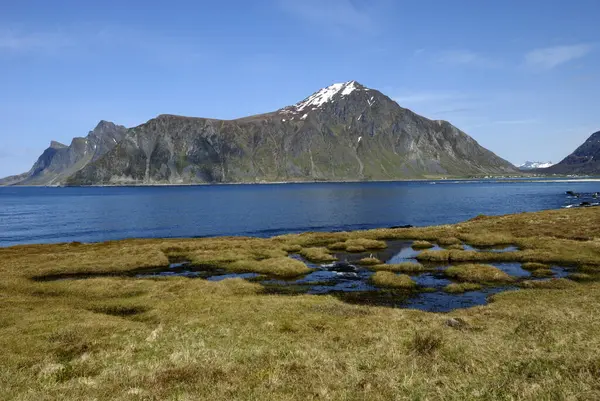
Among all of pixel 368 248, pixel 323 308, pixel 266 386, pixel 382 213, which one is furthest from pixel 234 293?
pixel 382 213

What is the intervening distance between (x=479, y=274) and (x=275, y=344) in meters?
33.4

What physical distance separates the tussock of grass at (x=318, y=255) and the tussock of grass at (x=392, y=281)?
14884 millimetres

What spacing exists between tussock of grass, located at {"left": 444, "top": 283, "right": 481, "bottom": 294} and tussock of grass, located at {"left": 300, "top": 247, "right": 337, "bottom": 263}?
73.0 feet

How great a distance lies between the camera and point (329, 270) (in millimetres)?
55719

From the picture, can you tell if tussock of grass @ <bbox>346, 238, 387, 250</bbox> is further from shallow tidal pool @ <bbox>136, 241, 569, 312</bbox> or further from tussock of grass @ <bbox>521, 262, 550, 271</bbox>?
tussock of grass @ <bbox>521, 262, 550, 271</bbox>

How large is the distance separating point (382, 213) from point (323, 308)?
129405mm

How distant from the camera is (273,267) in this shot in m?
55.7

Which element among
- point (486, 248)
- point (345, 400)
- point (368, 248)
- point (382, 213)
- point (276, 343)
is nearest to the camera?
point (345, 400)

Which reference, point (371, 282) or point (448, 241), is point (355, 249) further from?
point (371, 282)

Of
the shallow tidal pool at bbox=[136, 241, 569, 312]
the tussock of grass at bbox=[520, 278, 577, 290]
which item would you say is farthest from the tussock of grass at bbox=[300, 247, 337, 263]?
the tussock of grass at bbox=[520, 278, 577, 290]

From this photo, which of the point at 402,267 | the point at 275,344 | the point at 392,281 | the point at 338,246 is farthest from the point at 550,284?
the point at 338,246

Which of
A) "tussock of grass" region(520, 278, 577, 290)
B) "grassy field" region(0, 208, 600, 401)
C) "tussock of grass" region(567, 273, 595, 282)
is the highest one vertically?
"grassy field" region(0, 208, 600, 401)

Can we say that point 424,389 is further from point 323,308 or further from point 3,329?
point 3,329

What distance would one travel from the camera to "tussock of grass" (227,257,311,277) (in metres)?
54.0
